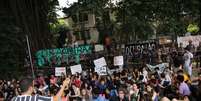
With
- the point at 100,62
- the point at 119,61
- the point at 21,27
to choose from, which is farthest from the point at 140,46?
the point at 21,27

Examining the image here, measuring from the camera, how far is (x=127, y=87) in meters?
11.5

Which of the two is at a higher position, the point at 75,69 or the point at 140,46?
the point at 140,46

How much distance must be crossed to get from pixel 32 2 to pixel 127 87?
14919 mm

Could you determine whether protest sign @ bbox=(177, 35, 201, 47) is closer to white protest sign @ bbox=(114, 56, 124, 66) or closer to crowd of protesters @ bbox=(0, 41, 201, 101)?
crowd of protesters @ bbox=(0, 41, 201, 101)

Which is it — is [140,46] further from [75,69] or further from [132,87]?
[132,87]

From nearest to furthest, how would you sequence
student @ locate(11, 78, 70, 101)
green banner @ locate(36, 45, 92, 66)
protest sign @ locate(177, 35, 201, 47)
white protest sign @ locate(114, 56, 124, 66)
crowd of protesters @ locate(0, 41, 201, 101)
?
1. student @ locate(11, 78, 70, 101)
2. crowd of protesters @ locate(0, 41, 201, 101)
3. white protest sign @ locate(114, 56, 124, 66)
4. protest sign @ locate(177, 35, 201, 47)
5. green banner @ locate(36, 45, 92, 66)

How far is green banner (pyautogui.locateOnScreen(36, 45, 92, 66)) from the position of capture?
20.8 metres

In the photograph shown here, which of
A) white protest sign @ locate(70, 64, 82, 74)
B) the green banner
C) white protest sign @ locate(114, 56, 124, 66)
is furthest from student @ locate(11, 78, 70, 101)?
the green banner

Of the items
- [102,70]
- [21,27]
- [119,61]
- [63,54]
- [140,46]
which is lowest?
[102,70]

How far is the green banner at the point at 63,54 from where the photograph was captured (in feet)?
68.4

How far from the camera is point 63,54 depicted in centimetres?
2123

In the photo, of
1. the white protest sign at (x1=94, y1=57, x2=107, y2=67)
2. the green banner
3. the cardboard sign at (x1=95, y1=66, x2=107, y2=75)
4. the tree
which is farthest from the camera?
the tree

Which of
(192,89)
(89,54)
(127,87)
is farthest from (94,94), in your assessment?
(89,54)

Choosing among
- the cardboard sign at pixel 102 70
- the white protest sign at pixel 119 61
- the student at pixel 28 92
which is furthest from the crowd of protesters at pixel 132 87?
the white protest sign at pixel 119 61
